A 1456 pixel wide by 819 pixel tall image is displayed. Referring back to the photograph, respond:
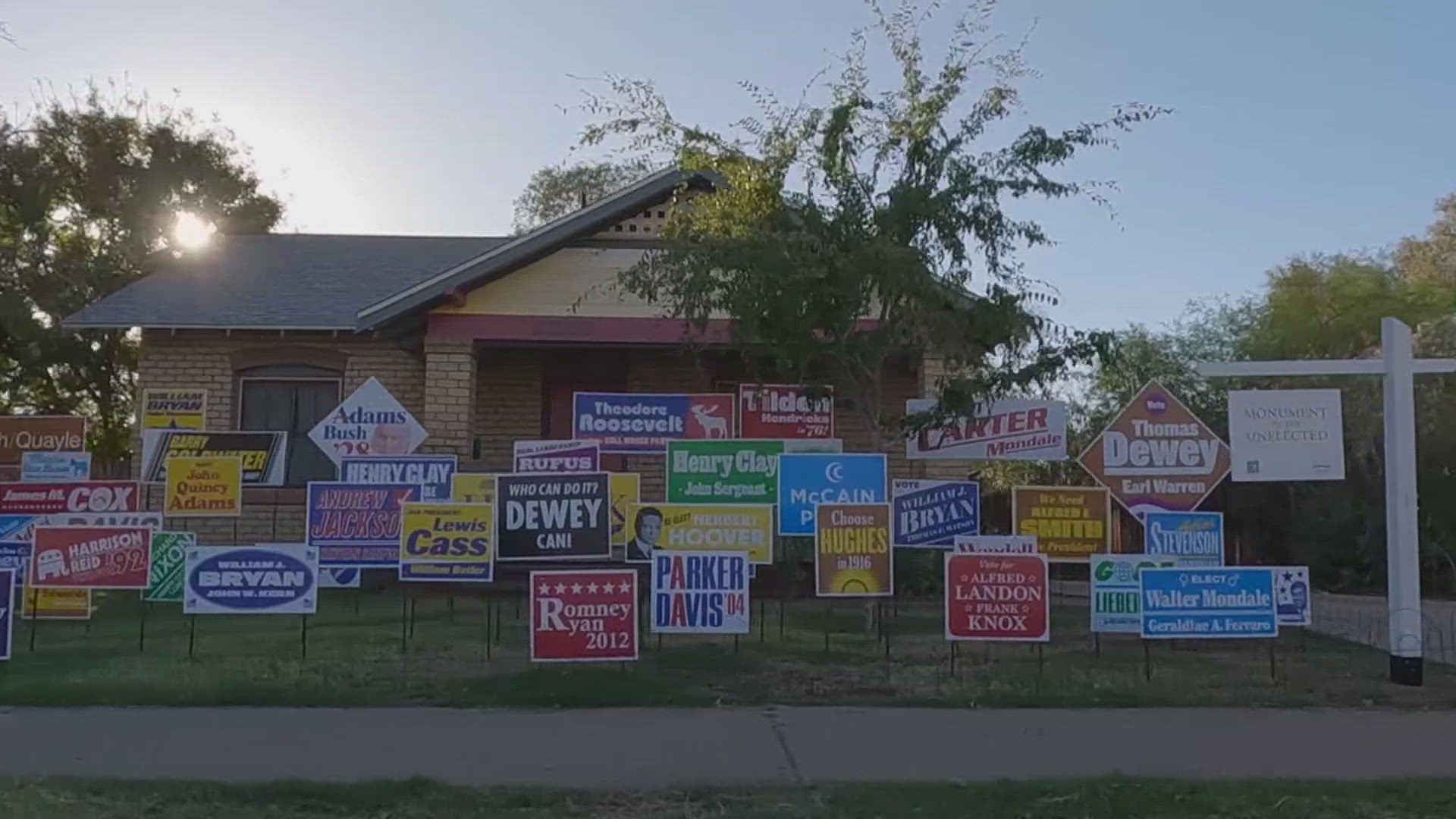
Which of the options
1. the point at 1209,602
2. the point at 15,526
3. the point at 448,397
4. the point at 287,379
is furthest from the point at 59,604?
the point at 1209,602

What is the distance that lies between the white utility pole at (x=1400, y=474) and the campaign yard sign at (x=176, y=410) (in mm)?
13875

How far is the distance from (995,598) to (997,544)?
123cm

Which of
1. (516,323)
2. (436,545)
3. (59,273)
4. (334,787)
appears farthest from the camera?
(59,273)

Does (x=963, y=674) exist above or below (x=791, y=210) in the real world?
below

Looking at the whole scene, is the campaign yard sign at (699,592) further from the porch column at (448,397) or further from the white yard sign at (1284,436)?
the porch column at (448,397)

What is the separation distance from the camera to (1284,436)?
1223cm

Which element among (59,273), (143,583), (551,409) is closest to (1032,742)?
(143,583)

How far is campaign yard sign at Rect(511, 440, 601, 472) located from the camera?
14.2 meters

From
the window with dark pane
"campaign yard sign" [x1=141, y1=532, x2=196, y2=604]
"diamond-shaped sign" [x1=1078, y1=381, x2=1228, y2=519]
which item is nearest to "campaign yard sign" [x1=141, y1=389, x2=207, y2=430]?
the window with dark pane

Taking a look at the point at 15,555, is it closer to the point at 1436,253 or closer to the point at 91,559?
the point at 91,559

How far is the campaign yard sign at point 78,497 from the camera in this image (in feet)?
49.4

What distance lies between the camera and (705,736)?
9.07 metres

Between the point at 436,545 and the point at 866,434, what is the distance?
9.22 m

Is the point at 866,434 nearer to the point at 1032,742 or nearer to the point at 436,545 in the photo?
the point at 436,545
